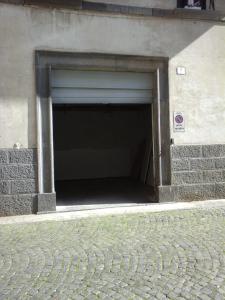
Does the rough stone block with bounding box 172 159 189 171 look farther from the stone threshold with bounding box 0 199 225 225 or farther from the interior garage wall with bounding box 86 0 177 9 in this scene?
the interior garage wall with bounding box 86 0 177 9

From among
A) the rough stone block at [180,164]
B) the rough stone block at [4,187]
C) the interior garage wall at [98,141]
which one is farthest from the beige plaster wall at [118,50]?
the interior garage wall at [98,141]

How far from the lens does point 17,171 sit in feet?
24.3

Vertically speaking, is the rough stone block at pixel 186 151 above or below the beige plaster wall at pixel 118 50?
below

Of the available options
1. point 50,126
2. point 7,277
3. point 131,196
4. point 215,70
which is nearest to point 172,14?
point 215,70

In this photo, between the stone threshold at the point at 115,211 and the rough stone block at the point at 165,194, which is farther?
the rough stone block at the point at 165,194

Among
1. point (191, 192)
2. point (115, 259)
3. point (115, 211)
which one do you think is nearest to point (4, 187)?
point (115, 211)

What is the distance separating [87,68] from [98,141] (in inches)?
→ 238

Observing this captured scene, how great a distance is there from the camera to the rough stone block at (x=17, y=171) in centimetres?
734

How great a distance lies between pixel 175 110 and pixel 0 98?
133 inches

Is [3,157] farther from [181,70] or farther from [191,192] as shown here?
[181,70]

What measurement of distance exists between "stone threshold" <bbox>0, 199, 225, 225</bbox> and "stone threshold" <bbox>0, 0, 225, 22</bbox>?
3672 millimetres

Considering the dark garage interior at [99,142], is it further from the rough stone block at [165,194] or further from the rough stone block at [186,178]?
the rough stone block at [165,194]

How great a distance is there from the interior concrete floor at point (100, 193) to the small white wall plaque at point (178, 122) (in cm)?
152

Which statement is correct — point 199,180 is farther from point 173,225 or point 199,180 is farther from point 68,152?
point 68,152
